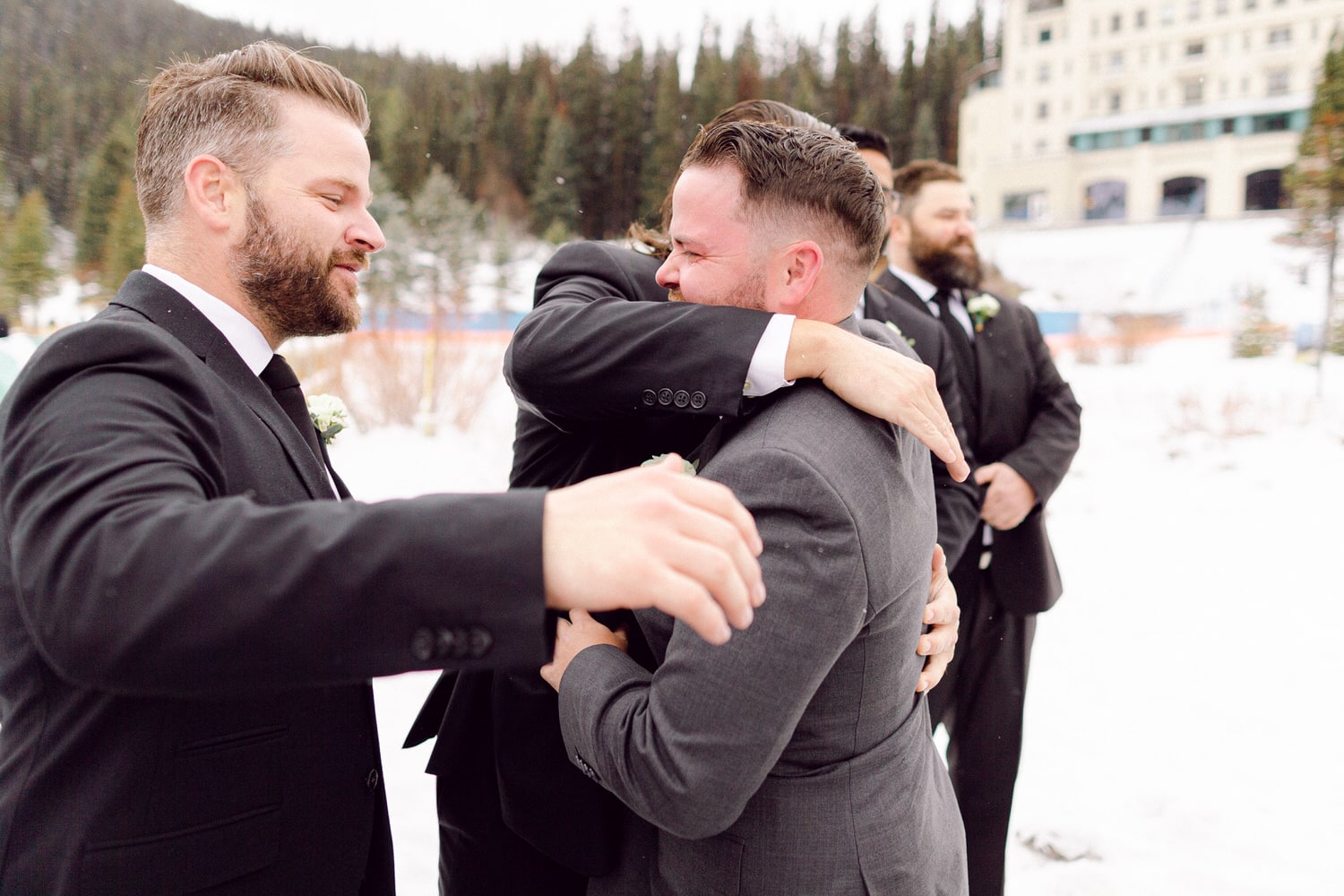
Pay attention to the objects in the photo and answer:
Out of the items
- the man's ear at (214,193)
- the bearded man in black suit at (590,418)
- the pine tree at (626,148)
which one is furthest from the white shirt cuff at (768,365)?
the pine tree at (626,148)

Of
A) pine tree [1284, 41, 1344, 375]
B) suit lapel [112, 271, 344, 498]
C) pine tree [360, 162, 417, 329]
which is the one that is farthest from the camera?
pine tree [360, 162, 417, 329]

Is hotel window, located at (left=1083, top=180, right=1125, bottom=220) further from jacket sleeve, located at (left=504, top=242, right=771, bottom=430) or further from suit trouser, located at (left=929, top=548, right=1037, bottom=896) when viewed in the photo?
jacket sleeve, located at (left=504, top=242, right=771, bottom=430)

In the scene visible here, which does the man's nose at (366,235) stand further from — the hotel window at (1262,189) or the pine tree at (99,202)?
the hotel window at (1262,189)

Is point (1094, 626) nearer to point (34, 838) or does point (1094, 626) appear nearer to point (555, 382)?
point (555, 382)

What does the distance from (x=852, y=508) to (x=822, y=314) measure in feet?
1.71

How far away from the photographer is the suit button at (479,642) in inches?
31.8

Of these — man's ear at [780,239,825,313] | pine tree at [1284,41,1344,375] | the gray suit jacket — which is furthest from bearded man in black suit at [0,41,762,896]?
pine tree at [1284,41,1344,375]

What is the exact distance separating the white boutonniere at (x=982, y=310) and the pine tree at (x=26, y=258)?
801 centimetres

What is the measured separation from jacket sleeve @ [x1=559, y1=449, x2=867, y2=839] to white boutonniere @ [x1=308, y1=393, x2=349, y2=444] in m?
0.98

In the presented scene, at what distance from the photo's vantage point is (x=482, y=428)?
11930 millimetres

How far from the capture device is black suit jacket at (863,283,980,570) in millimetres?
3031

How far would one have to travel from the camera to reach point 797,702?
1279mm

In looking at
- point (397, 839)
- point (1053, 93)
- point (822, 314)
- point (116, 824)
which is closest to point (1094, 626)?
point (397, 839)

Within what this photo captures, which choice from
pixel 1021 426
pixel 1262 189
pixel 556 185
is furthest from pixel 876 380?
pixel 1262 189
